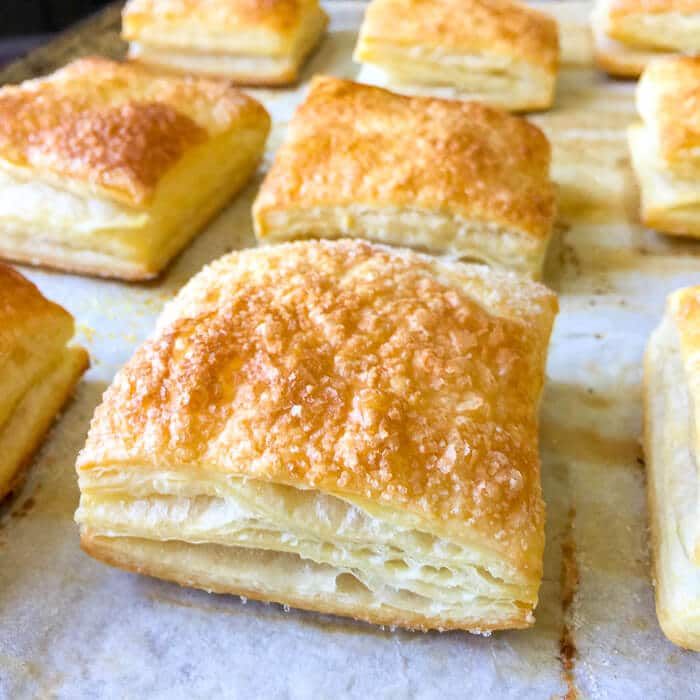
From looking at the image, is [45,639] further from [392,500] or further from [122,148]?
[122,148]

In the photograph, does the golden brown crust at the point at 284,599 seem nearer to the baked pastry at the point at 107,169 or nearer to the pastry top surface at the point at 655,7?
the baked pastry at the point at 107,169

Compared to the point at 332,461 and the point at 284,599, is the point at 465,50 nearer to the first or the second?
the point at 332,461

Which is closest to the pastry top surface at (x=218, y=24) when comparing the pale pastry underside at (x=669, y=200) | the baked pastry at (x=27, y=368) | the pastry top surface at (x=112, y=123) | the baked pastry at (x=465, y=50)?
the baked pastry at (x=465, y=50)

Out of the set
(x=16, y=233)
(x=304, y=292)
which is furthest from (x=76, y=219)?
(x=304, y=292)

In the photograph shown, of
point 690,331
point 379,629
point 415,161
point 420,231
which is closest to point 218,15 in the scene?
point 415,161

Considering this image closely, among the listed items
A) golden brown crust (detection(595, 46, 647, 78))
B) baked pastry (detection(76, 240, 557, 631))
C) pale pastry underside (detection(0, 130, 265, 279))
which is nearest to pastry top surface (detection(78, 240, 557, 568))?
baked pastry (detection(76, 240, 557, 631))

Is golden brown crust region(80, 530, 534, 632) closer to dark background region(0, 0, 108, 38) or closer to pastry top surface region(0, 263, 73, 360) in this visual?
pastry top surface region(0, 263, 73, 360)

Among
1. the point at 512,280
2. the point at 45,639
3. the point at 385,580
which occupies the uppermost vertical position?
the point at 512,280
